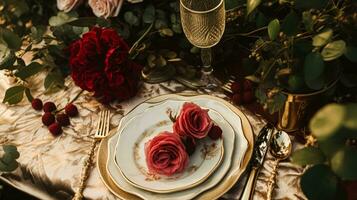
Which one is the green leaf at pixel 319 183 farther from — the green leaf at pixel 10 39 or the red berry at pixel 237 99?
the green leaf at pixel 10 39

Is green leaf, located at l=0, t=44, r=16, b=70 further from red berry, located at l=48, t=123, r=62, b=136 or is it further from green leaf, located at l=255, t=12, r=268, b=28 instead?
green leaf, located at l=255, t=12, r=268, b=28

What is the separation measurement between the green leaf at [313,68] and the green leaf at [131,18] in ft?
1.31

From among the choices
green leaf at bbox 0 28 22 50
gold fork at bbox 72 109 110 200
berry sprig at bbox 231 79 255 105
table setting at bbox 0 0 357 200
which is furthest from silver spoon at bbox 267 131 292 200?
green leaf at bbox 0 28 22 50

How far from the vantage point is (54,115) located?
37.8 inches

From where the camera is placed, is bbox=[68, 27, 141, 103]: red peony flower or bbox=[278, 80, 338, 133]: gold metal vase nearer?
bbox=[278, 80, 338, 133]: gold metal vase

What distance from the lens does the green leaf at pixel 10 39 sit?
36.9 inches

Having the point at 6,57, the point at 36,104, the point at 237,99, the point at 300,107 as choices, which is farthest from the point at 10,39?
the point at 300,107

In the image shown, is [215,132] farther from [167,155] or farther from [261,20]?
[261,20]

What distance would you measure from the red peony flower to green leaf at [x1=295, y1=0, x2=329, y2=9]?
343mm

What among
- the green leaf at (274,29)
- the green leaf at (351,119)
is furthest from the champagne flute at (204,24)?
the green leaf at (351,119)

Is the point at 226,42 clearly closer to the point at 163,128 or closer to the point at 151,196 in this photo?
the point at 163,128

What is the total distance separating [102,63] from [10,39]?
0.65 ft

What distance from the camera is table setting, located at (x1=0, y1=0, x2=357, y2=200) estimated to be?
0.75 metres

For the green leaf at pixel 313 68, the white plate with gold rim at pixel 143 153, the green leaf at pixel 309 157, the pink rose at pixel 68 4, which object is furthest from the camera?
the pink rose at pixel 68 4
